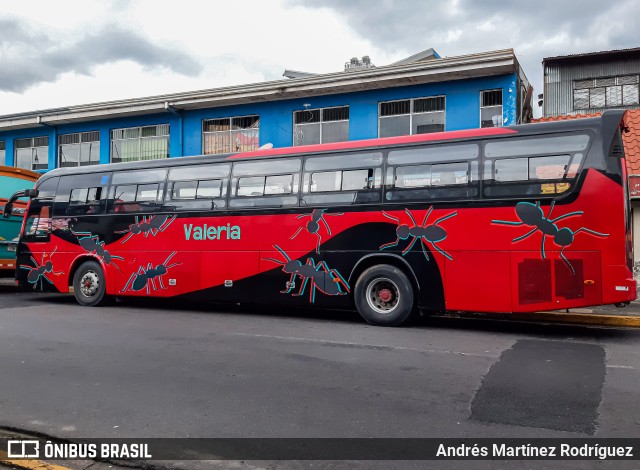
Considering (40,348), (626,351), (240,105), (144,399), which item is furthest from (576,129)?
(240,105)

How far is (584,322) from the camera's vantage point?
1006cm

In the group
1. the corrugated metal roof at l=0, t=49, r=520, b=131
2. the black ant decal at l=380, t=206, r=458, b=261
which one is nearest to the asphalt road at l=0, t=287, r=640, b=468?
the black ant decal at l=380, t=206, r=458, b=261

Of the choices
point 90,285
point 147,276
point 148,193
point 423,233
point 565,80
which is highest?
point 565,80

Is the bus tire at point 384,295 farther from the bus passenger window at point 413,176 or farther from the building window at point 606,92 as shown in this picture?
the building window at point 606,92

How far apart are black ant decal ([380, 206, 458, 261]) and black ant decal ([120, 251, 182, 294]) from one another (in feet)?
16.3

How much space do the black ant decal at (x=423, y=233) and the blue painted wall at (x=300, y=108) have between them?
8104 mm

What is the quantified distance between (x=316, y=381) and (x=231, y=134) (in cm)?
1554

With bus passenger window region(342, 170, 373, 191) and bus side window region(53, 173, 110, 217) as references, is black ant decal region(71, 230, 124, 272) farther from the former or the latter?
bus passenger window region(342, 170, 373, 191)

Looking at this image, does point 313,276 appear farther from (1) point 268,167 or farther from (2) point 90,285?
(2) point 90,285

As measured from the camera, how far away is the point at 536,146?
8422mm

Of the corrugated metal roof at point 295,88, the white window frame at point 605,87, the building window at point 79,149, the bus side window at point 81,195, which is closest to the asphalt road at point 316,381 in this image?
the bus side window at point 81,195

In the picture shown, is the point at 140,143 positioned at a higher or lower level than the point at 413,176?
higher

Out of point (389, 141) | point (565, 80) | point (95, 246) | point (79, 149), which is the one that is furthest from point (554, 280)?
point (565, 80)

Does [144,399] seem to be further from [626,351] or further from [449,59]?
[449,59]
